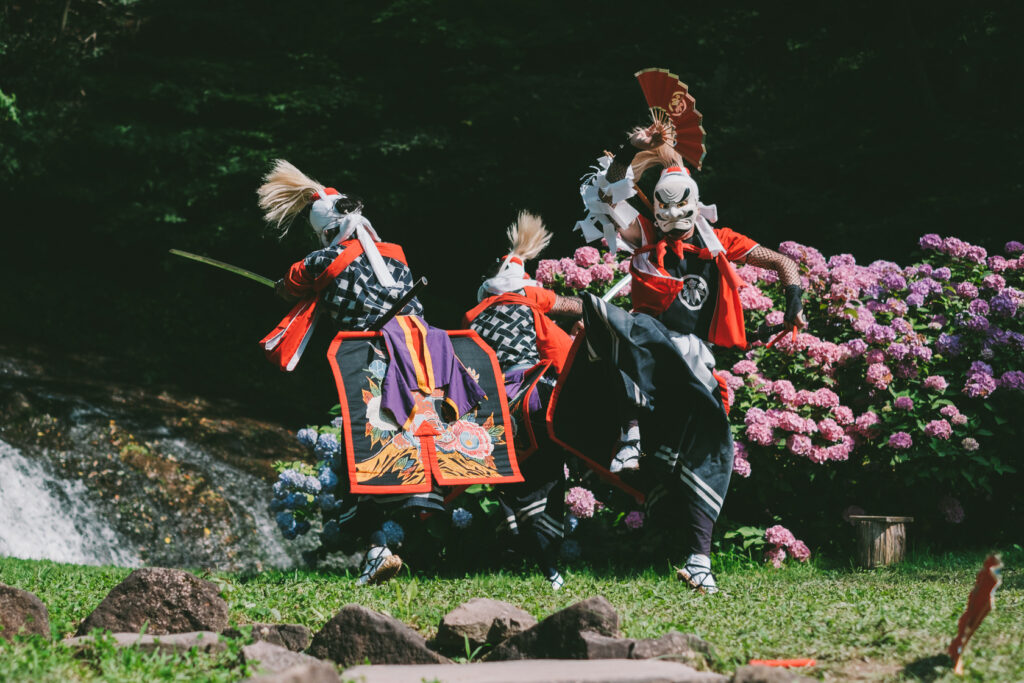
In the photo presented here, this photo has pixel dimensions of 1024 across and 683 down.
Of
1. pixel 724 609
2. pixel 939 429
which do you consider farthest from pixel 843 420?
pixel 724 609

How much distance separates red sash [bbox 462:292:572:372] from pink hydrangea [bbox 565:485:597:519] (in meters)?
0.88

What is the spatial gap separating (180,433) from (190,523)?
5.61 ft

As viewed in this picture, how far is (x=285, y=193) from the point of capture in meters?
5.30

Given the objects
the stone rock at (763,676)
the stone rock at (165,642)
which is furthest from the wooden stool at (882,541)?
the stone rock at (165,642)

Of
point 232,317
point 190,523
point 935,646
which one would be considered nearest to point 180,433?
point 190,523

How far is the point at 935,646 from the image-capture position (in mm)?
2918

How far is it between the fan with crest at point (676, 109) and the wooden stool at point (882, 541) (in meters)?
2.32

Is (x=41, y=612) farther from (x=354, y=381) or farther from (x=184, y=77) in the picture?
(x=184, y=77)

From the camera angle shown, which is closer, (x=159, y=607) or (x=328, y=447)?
(x=159, y=607)

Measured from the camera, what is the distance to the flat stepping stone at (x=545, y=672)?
2.44 metres

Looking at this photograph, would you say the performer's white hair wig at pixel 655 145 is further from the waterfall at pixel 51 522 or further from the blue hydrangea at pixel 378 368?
the waterfall at pixel 51 522

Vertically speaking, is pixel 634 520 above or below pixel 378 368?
below

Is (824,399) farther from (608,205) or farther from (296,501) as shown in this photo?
(296,501)

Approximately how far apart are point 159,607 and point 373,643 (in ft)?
2.62
